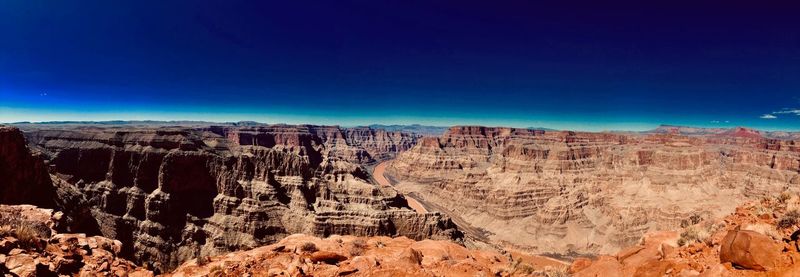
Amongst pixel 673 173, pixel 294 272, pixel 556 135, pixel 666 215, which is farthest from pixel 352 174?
pixel 556 135

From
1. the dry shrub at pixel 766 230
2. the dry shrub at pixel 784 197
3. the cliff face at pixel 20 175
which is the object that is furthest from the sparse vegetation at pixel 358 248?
the cliff face at pixel 20 175

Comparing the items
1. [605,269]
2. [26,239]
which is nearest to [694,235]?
[605,269]

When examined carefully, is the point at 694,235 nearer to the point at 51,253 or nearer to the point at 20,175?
the point at 51,253

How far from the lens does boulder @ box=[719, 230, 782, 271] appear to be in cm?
779

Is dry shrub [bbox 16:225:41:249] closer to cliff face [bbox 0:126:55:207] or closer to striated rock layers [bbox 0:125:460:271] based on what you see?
cliff face [bbox 0:126:55:207]

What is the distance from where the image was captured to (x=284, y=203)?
51.6 m

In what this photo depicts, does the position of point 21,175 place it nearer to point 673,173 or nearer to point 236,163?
point 236,163

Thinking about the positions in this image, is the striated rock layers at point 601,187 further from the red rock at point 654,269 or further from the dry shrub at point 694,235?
the red rock at point 654,269

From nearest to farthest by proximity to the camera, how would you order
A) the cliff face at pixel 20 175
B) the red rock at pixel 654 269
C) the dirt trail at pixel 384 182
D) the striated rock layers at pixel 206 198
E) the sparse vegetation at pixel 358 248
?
the red rock at pixel 654 269 → the sparse vegetation at pixel 358 248 → the cliff face at pixel 20 175 → the striated rock layers at pixel 206 198 → the dirt trail at pixel 384 182

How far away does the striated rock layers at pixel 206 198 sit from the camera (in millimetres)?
46706

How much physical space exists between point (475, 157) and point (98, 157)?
129806mm

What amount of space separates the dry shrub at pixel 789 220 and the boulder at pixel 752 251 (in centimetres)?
195

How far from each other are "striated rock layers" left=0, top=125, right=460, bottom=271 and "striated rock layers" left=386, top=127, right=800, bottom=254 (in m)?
33.1

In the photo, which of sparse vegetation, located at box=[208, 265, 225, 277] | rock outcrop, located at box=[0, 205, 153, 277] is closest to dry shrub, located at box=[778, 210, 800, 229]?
sparse vegetation, located at box=[208, 265, 225, 277]
